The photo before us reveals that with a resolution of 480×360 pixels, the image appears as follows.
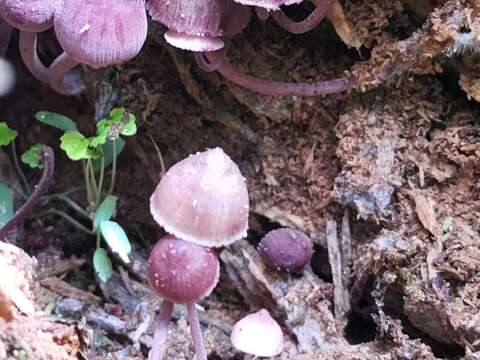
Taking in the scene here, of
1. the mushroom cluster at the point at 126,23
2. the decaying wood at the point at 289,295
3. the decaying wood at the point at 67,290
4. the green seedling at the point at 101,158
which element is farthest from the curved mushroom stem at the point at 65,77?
the decaying wood at the point at 289,295

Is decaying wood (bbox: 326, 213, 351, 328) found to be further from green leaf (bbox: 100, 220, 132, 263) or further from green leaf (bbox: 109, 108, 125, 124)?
green leaf (bbox: 109, 108, 125, 124)

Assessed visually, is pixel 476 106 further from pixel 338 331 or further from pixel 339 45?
pixel 338 331

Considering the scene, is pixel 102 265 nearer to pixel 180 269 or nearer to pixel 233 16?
pixel 180 269

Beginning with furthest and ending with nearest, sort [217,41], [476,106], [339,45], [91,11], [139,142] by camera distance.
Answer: [139,142], [339,45], [476,106], [217,41], [91,11]

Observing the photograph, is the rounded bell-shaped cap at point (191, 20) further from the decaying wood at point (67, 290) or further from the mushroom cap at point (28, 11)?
the decaying wood at point (67, 290)

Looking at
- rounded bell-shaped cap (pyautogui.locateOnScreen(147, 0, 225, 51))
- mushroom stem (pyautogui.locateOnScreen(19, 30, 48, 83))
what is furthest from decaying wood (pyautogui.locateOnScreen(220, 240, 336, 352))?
mushroom stem (pyautogui.locateOnScreen(19, 30, 48, 83))

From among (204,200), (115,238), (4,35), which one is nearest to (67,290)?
Result: (115,238)

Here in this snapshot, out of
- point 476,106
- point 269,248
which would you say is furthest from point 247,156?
point 476,106
